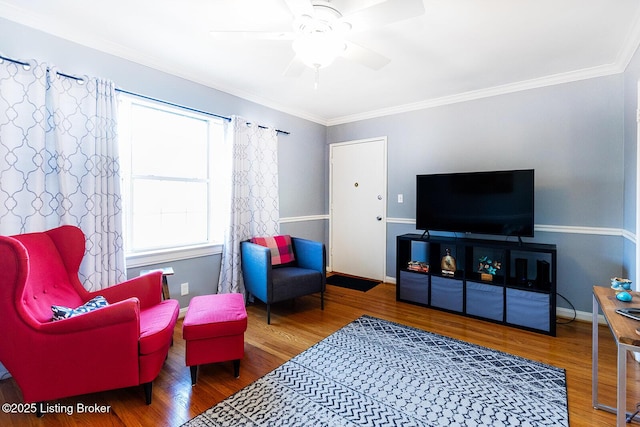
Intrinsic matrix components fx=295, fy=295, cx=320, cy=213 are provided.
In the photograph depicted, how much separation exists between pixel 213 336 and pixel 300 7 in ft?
6.56

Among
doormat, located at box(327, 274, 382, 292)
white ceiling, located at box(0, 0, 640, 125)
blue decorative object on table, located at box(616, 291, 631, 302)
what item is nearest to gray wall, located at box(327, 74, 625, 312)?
white ceiling, located at box(0, 0, 640, 125)

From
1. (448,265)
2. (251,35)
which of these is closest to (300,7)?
(251,35)

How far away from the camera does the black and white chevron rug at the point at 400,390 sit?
1612mm

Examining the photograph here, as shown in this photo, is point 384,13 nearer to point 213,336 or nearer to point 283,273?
point 213,336

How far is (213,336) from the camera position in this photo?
6.27ft

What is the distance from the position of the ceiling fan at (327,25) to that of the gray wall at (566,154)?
2.02 metres

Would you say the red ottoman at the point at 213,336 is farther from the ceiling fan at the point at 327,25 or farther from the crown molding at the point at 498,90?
the crown molding at the point at 498,90

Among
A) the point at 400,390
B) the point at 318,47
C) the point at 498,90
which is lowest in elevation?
the point at 400,390

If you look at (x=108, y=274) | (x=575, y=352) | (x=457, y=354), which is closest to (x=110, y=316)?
(x=108, y=274)

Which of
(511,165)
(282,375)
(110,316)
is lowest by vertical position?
(282,375)

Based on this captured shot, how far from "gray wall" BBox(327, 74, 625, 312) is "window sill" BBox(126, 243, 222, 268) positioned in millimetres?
2897

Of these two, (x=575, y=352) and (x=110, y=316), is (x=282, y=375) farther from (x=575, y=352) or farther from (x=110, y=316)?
(x=575, y=352)

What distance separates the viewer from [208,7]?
6.37 feet

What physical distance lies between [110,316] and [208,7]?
1.99 metres
